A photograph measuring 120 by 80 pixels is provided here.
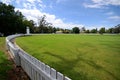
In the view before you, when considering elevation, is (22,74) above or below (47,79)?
below

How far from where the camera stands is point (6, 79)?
742 centimetres

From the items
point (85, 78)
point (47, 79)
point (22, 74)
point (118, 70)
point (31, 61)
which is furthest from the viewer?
point (118, 70)

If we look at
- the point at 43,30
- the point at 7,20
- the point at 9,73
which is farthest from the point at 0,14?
the point at 9,73

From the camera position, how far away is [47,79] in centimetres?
524

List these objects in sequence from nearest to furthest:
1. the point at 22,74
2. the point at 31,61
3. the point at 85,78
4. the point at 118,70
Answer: the point at 31,61, the point at 85,78, the point at 22,74, the point at 118,70

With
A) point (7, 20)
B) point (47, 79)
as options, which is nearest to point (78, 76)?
point (47, 79)

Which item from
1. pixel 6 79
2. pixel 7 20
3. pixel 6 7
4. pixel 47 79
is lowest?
pixel 6 79

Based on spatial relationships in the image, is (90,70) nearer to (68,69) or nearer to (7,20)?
(68,69)

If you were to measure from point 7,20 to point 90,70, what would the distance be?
59551 mm

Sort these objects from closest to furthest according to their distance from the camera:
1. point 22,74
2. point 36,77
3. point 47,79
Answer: point 47,79 < point 36,77 < point 22,74

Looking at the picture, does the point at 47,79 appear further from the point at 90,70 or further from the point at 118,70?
the point at 118,70

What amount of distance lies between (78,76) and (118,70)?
220 cm

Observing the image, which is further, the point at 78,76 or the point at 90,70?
the point at 90,70

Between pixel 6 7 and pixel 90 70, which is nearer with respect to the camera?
pixel 90 70
